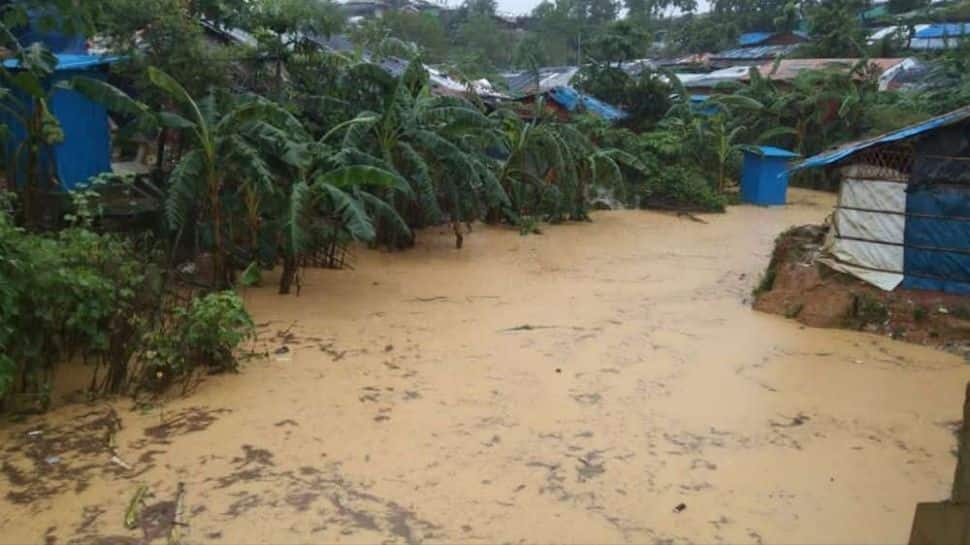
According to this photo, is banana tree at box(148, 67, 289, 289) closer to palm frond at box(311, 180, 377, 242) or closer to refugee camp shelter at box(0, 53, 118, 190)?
palm frond at box(311, 180, 377, 242)

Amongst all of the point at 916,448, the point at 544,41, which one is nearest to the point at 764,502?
the point at 916,448

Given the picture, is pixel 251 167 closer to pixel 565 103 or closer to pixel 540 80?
pixel 565 103

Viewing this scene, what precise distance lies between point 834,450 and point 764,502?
1.03 metres

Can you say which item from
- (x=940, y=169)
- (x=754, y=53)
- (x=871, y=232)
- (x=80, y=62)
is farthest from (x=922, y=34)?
(x=80, y=62)

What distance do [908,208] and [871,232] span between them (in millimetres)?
447

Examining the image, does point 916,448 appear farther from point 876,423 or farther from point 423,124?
point 423,124

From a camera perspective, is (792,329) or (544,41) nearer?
(792,329)

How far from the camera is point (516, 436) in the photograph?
202 inches

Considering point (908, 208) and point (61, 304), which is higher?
point (908, 208)

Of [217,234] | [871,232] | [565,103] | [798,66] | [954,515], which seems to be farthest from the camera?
[798,66]

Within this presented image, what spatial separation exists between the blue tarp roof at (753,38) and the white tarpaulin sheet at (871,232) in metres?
31.7

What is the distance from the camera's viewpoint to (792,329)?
8.01 m

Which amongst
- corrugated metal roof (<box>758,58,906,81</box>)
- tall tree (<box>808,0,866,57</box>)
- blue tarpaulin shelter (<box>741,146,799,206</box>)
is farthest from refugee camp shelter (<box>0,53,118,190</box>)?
tall tree (<box>808,0,866,57</box>)

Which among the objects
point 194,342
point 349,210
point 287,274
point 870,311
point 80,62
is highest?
point 80,62
